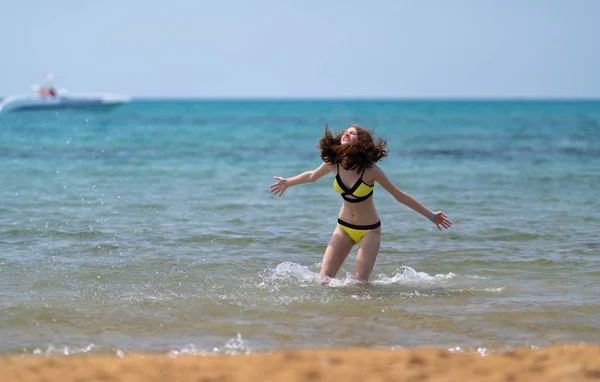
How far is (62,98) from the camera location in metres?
71.1

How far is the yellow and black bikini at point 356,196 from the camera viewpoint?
24.4ft

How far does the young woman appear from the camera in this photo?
24.2 ft

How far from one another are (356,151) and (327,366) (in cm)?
295

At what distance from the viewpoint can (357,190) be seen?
7.45 meters

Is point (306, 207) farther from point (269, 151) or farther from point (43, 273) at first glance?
point (269, 151)

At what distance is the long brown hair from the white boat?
6482cm

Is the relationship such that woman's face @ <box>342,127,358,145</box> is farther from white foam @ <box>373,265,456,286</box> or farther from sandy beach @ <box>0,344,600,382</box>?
sandy beach @ <box>0,344,600,382</box>

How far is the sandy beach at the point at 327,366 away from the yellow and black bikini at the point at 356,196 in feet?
7.74

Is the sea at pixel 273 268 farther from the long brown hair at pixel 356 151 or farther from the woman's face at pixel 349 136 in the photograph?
the woman's face at pixel 349 136

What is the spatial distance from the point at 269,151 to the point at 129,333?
948 inches

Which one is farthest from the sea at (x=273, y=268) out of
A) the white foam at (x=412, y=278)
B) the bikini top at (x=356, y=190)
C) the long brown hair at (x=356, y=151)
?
the long brown hair at (x=356, y=151)

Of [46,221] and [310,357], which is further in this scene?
[46,221]

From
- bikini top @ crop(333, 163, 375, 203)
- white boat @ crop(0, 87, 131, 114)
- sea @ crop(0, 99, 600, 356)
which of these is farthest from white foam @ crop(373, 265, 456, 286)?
white boat @ crop(0, 87, 131, 114)

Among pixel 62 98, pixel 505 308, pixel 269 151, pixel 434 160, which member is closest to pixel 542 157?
pixel 434 160
